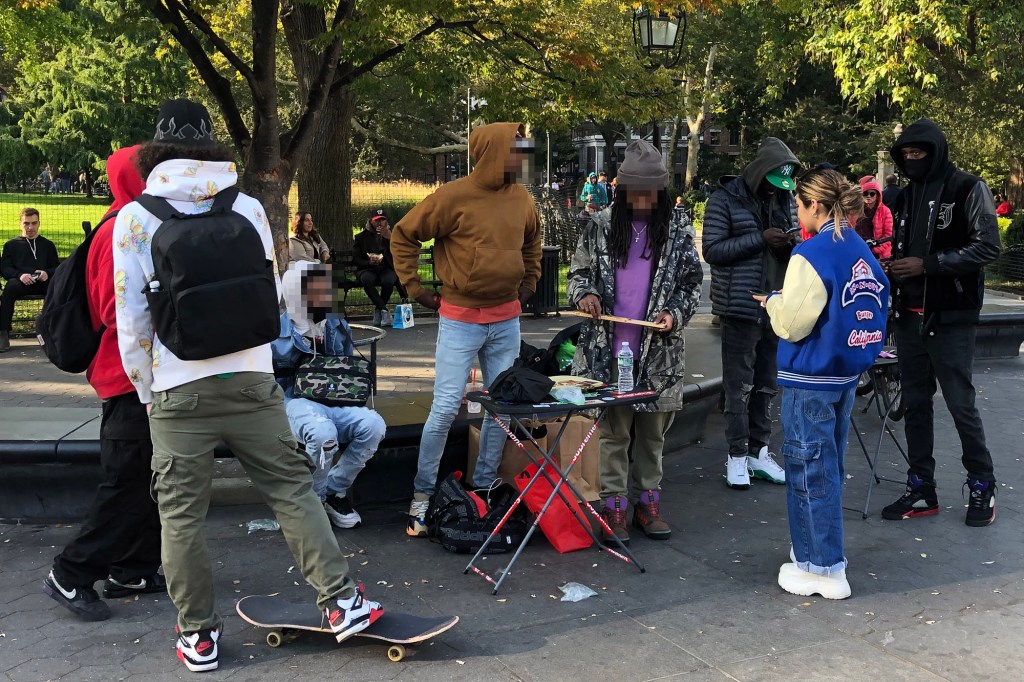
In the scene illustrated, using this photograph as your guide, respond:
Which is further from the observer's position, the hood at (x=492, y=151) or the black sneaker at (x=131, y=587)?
the hood at (x=492, y=151)

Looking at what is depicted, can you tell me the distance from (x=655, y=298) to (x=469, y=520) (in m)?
1.48

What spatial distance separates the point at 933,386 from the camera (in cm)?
577

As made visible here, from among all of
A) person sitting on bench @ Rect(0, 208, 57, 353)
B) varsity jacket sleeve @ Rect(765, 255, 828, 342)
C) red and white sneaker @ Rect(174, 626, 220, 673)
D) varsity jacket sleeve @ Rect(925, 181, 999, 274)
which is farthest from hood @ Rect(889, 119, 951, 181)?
person sitting on bench @ Rect(0, 208, 57, 353)

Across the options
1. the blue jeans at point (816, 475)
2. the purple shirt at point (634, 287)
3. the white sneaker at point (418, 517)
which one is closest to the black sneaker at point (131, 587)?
the white sneaker at point (418, 517)

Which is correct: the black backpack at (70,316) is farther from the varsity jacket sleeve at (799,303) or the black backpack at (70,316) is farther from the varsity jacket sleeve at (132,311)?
the varsity jacket sleeve at (799,303)

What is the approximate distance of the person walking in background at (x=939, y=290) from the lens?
5402 millimetres

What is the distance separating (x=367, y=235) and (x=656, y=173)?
940cm

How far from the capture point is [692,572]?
194 inches

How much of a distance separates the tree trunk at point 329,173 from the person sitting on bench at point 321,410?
10239 millimetres

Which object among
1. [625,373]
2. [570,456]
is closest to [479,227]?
[625,373]

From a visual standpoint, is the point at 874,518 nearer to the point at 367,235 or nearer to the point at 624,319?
the point at 624,319

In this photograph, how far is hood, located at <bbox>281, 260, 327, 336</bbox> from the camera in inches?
205

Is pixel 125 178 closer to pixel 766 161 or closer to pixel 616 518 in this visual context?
pixel 616 518

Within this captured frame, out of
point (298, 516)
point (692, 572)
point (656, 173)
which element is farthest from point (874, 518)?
point (298, 516)
